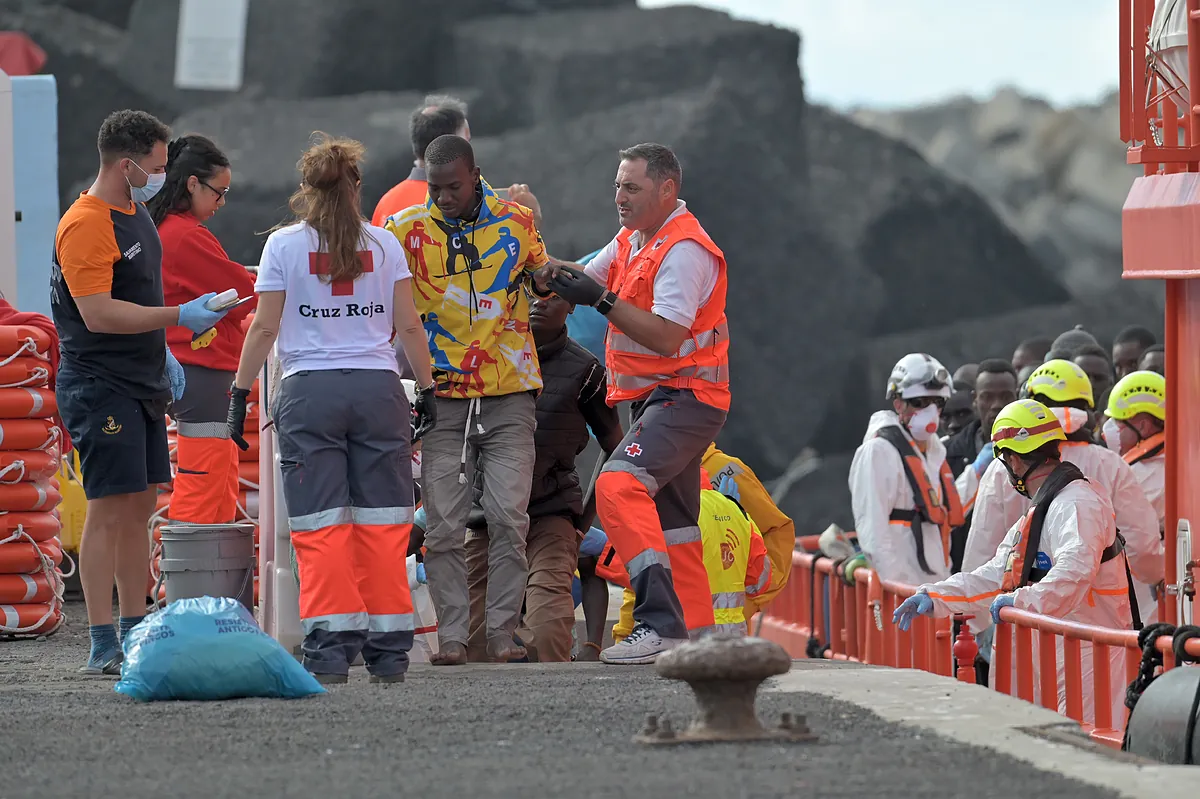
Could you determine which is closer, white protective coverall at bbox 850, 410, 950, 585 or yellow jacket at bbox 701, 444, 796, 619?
yellow jacket at bbox 701, 444, 796, 619

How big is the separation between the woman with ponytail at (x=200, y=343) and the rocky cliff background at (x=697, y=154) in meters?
16.3

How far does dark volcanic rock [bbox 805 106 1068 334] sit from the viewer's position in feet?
101

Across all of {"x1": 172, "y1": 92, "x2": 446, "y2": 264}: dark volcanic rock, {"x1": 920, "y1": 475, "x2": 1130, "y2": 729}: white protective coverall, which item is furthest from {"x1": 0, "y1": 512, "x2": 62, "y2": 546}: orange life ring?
{"x1": 172, "y1": 92, "x2": 446, "y2": 264}: dark volcanic rock

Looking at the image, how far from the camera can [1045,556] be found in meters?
8.45

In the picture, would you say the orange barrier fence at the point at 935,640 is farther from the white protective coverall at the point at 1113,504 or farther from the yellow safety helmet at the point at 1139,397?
the yellow safety helmet at the point at 1139,397

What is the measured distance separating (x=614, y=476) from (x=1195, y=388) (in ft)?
9.80

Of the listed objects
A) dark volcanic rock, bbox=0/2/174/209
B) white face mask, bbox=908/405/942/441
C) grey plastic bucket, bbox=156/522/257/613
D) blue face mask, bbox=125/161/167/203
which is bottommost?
grey plastic bucket, bbox=156/522/257/613

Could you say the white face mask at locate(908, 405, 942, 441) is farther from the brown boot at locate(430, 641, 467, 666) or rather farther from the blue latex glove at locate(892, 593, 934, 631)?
the brown boot at locate(430, 641, 467, 666)

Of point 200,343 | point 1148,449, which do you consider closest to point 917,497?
point 1148,449

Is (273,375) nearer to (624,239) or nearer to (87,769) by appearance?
(624,239)

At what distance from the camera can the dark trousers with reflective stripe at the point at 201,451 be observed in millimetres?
8094

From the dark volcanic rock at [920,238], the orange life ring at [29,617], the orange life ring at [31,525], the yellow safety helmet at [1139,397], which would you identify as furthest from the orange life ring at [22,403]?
the dark volcanic rock at [920,238]

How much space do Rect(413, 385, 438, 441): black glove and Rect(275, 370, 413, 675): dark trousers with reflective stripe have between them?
0.21 meters

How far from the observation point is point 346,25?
100 ft
